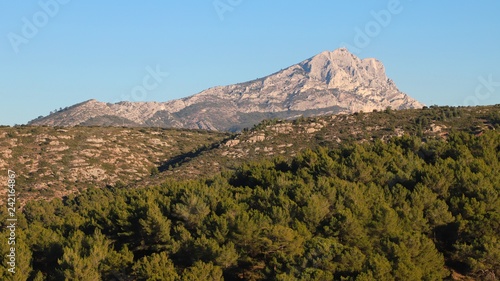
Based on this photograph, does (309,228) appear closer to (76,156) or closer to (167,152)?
(76,156)

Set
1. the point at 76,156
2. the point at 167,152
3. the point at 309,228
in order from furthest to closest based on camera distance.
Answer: the point at 167,152 < the point at 76,156 < the point at 309,228

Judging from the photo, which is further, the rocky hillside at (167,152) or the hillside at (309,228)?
the rocky hillside at (167,152)

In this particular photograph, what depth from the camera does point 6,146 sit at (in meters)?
122

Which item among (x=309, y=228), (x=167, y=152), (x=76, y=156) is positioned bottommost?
(x=309, y=228)

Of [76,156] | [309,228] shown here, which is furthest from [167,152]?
[309,228]

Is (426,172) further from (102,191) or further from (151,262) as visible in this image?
(102,191)

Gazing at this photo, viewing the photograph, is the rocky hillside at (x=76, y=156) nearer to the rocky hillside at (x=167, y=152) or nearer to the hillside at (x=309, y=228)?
the rocky hillside at (x=167, y=152)

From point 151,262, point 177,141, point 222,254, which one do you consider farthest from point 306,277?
point 177,141

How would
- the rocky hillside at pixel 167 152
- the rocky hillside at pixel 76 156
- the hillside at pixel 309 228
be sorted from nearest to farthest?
1. the hillside at pixel 309 228
2. the rocky hillside at pixel 167 152
3. the rocky hillside at pixel 76 156

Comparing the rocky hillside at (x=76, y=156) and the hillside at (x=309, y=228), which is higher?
the rocky hillside at (x=76, y=156)

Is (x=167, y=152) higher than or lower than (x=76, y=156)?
higher

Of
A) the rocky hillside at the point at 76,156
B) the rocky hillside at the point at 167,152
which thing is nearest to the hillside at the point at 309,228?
the rocky hillside at the point at 167,152

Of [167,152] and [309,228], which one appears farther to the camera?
[167,152]

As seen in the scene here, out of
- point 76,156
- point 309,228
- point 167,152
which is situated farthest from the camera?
point 167,152
